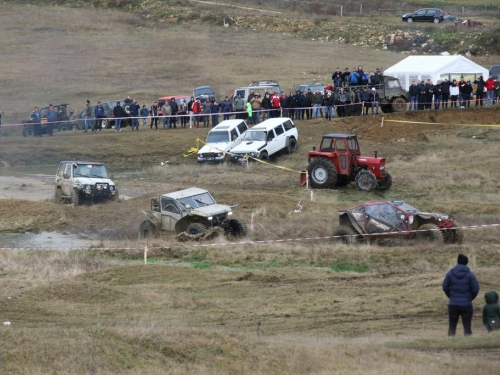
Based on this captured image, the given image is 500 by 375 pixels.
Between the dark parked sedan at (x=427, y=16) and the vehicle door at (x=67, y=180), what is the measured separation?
1841 inches

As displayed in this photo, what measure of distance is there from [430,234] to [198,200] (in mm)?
6324

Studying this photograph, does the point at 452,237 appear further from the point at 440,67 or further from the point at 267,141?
the point at 440,67

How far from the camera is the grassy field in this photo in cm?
1209

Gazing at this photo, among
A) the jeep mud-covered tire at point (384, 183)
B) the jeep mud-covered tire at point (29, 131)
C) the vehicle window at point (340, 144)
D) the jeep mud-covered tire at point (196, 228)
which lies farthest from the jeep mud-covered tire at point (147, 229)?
the jeep mud-covered tire at point (29, 131)

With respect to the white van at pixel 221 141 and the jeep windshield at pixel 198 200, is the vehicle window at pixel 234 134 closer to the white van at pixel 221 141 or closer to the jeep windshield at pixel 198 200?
the white van at pixel 221 141

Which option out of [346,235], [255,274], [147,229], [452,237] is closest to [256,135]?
[147,229]

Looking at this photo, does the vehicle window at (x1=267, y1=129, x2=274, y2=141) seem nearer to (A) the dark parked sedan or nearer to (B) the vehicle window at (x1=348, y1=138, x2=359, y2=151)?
(B) the vehicle window at (x1=348, y1=138, x2=359, y2=151)

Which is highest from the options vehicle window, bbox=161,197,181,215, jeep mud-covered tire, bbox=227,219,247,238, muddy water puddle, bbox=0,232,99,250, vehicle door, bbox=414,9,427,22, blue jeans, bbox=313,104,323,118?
vehicle door, bbox=414,9,427,22

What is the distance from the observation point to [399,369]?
1146 cm

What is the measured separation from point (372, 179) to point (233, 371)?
17.6m

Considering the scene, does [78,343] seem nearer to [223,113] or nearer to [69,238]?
[69,238]

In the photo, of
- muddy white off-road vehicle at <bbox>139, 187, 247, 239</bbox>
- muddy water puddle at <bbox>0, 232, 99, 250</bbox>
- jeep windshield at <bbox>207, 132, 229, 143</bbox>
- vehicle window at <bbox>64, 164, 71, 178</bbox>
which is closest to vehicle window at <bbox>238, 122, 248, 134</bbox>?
jeep windshield at <bbox>207, 132, 229, 143</bbox>

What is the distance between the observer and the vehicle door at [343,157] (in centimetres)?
2930

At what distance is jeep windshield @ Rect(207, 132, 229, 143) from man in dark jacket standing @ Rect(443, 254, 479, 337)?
23777 millimetres
